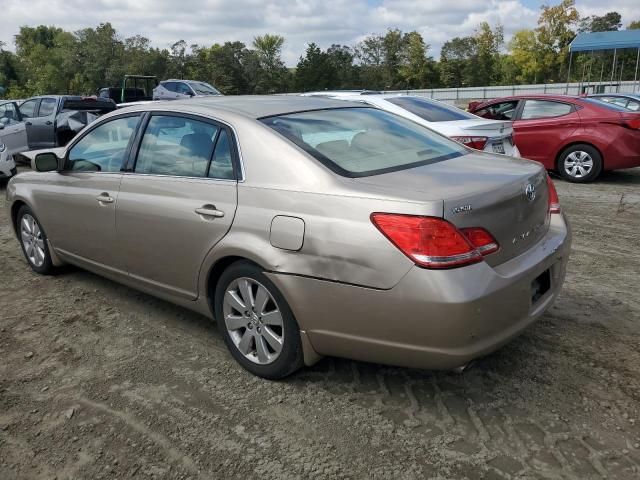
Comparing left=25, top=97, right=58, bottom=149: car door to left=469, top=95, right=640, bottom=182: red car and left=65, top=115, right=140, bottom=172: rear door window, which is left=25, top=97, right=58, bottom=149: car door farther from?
left=469, top=95, right=640, bottom=182: red car

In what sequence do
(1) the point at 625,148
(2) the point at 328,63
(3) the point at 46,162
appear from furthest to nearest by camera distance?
(2) the point at 328,63, (1) the point at 625,148, (3) the point at 46,162

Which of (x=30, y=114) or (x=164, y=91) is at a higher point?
(x=164, y=91)

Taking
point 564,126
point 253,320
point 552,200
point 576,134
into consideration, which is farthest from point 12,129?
point 552,200

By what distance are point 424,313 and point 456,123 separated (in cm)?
549

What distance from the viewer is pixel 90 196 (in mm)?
4246

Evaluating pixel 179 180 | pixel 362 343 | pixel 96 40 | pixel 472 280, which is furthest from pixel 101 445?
pixel 96 40

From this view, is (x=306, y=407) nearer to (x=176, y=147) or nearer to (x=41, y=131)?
(x=176, y=147)

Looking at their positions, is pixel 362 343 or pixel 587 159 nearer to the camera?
pixel 362 343

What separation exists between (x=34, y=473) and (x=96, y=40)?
61.2 m

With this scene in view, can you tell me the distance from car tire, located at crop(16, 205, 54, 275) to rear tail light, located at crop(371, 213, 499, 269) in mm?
3609

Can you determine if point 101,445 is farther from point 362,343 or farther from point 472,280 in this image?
point 472,280

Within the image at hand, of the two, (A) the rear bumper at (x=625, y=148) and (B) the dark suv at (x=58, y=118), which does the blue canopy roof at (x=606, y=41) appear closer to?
(A) the rear bumper at (x=625, y=148)

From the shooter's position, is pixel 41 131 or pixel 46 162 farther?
pixel 41 131

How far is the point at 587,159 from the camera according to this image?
9.38 meters
